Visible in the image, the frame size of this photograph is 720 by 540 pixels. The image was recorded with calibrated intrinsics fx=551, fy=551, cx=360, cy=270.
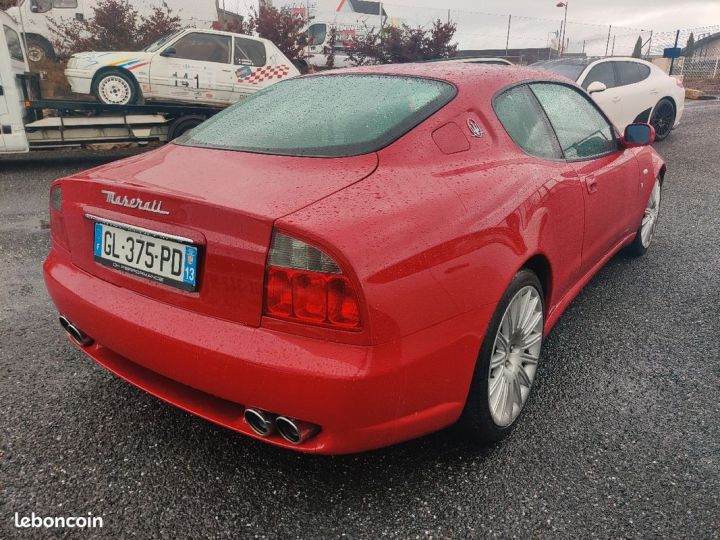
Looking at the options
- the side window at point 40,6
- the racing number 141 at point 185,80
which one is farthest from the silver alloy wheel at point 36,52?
the racing number 141 at point 185,80

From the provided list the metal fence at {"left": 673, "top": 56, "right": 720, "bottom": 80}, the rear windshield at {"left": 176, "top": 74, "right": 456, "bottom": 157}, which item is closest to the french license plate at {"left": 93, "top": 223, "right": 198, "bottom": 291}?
the rear windshield at {"left": 176, "top": 74, "right": 456, "bottom": 157}

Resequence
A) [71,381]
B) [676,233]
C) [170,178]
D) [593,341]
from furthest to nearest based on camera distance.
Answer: [676,233], [593,341], [71,381], [170,178]

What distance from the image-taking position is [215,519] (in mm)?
1698

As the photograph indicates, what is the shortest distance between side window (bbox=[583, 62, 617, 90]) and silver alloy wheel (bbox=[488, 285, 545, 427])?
6.94 metres

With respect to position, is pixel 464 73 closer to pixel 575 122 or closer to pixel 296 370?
pixel 575 122

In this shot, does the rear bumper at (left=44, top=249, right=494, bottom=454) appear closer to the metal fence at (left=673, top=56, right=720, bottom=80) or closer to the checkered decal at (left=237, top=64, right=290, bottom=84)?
the checkered decal at (left=237, top=64, right=290, bottom=84)

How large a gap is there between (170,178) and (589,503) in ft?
5.66

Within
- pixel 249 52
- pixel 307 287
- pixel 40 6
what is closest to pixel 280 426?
pixel 307 287

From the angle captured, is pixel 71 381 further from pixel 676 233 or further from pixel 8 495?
pixel 676 233

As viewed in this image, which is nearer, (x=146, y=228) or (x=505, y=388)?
(x=146, y=228)

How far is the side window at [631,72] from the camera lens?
330 inches

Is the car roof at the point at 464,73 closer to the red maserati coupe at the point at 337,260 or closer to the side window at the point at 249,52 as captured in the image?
the red maserati coupe at the point at 337,260

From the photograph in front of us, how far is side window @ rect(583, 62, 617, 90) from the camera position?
26.3ft

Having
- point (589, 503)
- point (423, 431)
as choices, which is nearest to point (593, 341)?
point (589, 503)
